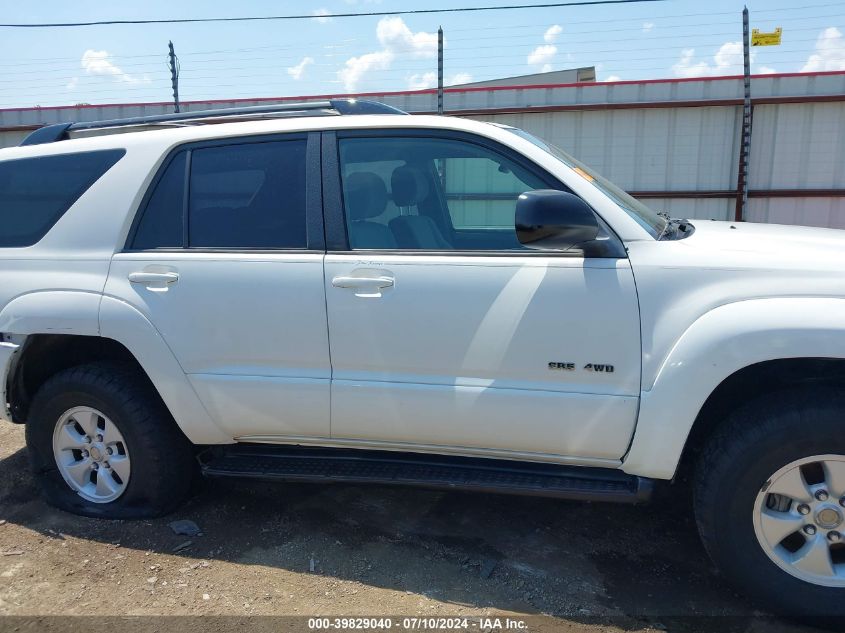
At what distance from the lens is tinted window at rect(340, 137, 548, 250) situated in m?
2.82

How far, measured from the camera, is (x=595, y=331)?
249 cm

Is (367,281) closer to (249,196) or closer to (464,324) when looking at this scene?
(464,324)

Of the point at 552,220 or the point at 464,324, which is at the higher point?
the point at 552,220

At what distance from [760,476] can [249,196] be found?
96.5 inches

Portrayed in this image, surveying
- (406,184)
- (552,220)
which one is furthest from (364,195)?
(552,220)

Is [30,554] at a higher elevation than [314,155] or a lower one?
lower

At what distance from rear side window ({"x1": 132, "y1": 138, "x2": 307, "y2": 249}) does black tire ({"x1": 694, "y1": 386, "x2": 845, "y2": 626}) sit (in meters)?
1.94

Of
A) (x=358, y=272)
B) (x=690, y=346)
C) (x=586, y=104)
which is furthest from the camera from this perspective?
(x=586, y=104)

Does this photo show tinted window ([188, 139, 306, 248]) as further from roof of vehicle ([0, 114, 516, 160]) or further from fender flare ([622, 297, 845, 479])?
fender flare ([622, 297, 845, 479])

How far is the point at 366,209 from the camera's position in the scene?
292 centimetres

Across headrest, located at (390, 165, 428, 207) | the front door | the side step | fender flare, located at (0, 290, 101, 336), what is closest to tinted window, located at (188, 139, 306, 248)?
the front door

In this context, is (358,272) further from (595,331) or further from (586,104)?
(586,104)

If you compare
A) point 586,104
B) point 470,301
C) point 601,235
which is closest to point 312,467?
point 470,301

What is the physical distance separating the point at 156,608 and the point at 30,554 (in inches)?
34.6
